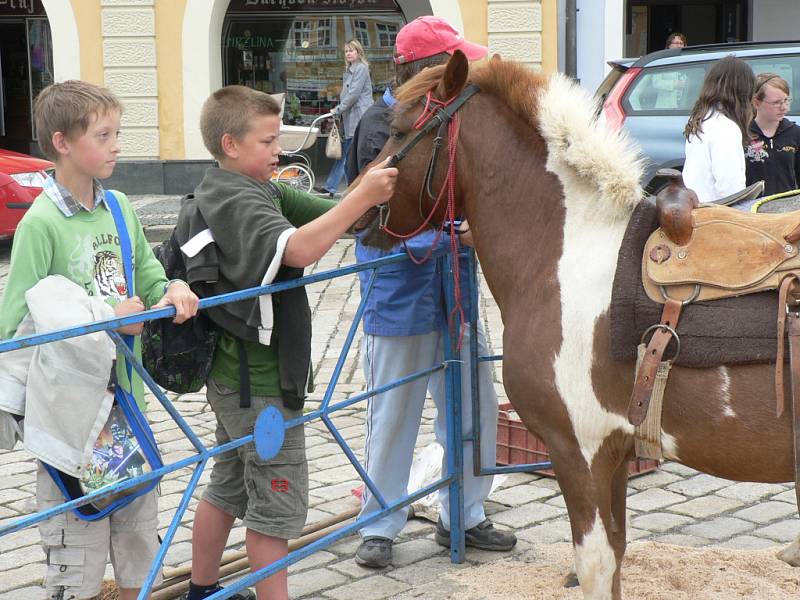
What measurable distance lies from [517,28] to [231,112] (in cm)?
1144

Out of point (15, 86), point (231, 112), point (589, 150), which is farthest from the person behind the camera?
Answer: point (15, 86)

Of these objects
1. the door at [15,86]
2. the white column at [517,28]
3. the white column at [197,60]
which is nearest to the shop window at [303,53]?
the white column at [197,60]

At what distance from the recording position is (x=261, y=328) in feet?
10.4

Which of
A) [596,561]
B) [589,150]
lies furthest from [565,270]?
[596,561]

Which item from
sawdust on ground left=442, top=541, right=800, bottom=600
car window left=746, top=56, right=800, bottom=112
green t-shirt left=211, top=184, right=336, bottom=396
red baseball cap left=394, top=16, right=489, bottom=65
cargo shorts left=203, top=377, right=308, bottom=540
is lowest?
sawdust on ground left=442, top=541, right=800, bottom=600

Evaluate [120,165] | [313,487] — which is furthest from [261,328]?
[120,165]

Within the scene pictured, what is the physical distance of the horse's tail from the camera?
9.90 ft

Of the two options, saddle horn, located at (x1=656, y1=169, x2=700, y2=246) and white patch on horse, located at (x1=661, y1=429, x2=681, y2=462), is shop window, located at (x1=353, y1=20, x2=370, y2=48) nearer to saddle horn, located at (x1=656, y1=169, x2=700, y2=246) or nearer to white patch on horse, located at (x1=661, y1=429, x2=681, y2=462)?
saddle horn, located at (x1=656, y1=169, x2=700, y2=246)

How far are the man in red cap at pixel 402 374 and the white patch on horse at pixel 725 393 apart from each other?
144 centimetres

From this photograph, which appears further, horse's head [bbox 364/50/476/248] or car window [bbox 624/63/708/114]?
car window [bbox 624/63/708/114]

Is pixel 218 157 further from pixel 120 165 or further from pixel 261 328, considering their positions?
pixel 120 165

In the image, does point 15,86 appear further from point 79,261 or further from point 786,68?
point 79,261

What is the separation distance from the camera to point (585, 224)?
3064mm

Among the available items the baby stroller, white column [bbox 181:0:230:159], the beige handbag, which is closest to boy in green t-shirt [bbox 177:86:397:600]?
the baby stroller
